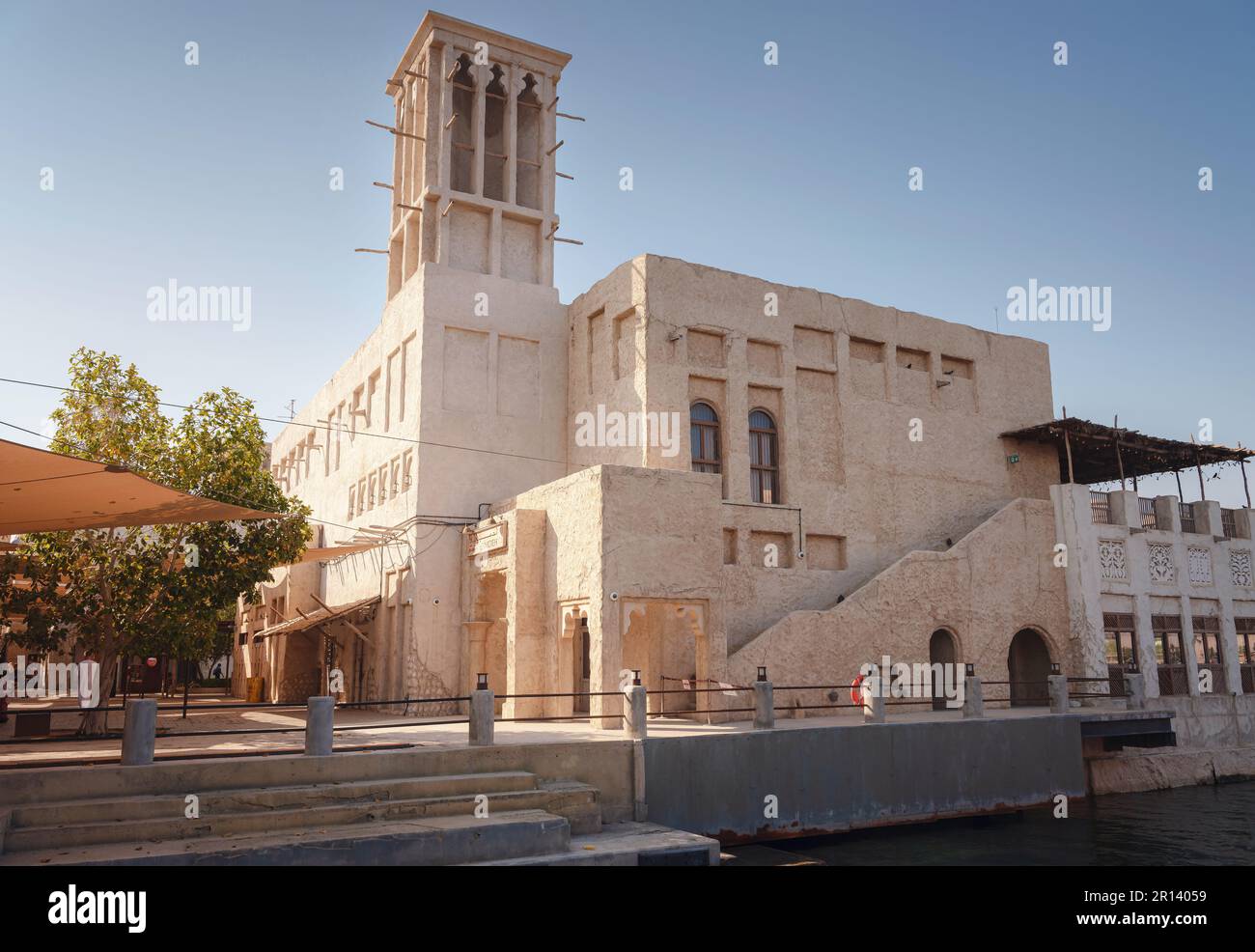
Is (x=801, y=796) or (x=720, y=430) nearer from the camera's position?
(x=801, y=796)

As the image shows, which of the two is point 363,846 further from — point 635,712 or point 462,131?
point 462,131

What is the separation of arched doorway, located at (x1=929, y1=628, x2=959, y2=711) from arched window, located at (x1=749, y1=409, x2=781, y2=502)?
5496mm

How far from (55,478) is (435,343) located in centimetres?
1326

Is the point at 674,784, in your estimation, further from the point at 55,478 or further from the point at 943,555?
the point at 943,555

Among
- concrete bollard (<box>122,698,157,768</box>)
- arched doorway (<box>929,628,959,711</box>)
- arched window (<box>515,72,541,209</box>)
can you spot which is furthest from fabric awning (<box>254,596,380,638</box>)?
arched doorway (<box>929,628,959,711</box>)

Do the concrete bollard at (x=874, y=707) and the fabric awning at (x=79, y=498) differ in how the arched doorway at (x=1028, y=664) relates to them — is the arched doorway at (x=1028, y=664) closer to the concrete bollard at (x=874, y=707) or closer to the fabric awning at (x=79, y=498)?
→ the concrete bollard at (x=874, y=707)

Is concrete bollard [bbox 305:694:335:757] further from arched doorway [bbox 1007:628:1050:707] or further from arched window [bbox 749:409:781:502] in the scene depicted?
arched doorway [bbox 1007:628:1050:707]

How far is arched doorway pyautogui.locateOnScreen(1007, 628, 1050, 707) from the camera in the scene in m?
25.9

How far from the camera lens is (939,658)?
2523 centimetres
